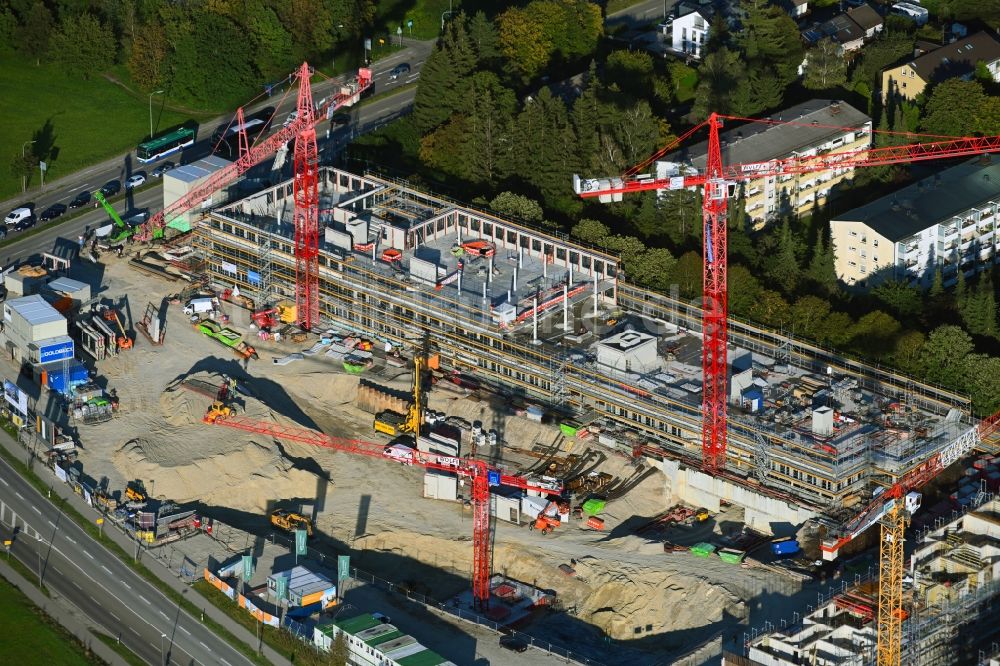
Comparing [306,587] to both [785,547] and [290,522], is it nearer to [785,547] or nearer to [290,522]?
[290,522]

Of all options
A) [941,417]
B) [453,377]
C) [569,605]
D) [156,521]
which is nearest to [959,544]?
[941,417]

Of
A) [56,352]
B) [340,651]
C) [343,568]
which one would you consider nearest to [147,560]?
[343,568]

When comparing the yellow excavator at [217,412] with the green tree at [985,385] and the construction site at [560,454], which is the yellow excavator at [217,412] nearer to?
the construction site at [560,454]

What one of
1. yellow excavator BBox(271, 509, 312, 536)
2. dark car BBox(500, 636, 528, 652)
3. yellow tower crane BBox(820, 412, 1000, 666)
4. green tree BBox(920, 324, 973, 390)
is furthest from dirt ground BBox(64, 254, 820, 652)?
green tree BBox(920, 324, 973, 390)

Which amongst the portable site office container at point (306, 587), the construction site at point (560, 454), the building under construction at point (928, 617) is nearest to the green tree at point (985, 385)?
the construction site at point (560, 454)

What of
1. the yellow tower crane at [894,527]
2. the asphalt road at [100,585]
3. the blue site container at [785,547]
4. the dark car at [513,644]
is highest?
the yellow tower crane at [894,527]

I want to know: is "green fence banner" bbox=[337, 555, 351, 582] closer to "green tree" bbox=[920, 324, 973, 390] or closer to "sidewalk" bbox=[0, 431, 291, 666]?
"sidewalk" bbox=[0, 431, 291, 666]

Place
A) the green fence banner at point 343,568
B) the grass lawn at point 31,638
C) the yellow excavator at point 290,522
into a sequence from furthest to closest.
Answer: the yellow excavator at point 290,522, the green fence banner at point 343,568, the grass lawn at point 31,638

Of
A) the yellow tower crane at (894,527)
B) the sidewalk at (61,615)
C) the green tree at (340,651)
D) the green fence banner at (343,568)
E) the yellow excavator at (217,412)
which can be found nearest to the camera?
the yellow tower crane at (894,527)
